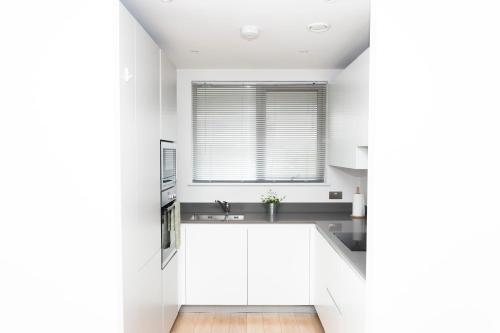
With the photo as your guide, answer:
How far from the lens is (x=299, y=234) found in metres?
3.14

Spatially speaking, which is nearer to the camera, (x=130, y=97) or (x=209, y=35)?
(x=130, y=97)

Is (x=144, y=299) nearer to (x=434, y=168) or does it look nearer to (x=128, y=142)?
(x=128, y=142)

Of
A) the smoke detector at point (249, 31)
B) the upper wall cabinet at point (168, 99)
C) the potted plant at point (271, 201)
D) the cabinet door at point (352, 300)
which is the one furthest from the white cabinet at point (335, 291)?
the smoke detector at point (249, 31)

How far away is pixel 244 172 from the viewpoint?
143 inches

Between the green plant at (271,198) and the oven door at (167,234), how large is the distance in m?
1.02

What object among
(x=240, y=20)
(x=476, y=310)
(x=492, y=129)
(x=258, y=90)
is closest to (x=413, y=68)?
(x=492, y=129)

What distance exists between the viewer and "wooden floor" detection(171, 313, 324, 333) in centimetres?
292

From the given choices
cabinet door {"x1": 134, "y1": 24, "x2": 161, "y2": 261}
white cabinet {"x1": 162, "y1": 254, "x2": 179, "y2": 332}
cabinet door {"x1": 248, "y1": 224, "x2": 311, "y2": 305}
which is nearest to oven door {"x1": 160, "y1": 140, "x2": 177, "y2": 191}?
cabinet door {"x1": 134, "y1": 24, "x2": 161, "y2": 261}

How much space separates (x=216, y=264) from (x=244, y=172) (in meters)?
0.98

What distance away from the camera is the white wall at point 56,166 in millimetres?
1433

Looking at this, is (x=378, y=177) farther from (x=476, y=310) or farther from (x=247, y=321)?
(x=247, y=321)

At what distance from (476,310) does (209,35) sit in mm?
2332

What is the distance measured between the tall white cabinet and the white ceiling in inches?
9.6

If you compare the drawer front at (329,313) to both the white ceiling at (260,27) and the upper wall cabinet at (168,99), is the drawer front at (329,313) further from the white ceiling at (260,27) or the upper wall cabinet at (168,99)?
the white ceiling at (260,27)
